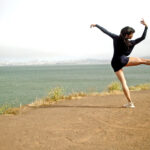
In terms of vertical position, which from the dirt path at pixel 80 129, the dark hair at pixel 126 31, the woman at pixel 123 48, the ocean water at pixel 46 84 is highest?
the dark hair at pixel 126 31

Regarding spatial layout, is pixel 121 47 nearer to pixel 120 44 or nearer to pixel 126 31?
pixel 120 44

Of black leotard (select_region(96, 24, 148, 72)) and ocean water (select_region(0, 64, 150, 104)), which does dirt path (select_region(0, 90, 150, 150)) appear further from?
ocean water (select_region(0, 64, 150, 104))

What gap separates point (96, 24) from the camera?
6.81 m

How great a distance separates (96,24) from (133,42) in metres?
1.05

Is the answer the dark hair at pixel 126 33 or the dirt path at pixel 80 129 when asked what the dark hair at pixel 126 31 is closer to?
the dark hair at pixel 126 33

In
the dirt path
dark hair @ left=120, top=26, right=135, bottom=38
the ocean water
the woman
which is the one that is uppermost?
dark hair @ left=120, top=26, right=135, bottom=38

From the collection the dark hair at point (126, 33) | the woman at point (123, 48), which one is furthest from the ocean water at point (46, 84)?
the dark hair at point (126, 33)

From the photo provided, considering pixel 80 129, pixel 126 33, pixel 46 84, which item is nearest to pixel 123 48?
pixel 126 33

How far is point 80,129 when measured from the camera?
5.33 metres

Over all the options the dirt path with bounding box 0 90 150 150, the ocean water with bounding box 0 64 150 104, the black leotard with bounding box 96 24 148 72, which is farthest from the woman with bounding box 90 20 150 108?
the ocean water with bounding box 0 64 150 104

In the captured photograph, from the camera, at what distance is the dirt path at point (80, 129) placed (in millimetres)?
4477

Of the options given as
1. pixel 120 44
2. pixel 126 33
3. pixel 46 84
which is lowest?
pixel 46 84

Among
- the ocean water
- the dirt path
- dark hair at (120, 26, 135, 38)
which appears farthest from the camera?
the ocean water

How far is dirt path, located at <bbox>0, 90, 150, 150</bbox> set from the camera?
4477 millimetres
